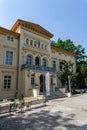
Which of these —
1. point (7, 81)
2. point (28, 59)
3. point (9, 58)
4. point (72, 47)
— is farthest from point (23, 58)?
point (72, 47)

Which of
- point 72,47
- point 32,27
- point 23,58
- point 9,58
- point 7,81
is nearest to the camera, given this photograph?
point 7,81

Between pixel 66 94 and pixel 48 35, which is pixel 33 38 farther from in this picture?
pixel 66 94

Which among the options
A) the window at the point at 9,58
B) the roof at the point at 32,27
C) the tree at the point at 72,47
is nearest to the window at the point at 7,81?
the window at the point at 9,58

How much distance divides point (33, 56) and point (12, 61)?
4.09 meters

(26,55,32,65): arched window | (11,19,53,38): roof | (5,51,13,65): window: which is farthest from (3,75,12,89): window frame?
(11,19,53,38): roof

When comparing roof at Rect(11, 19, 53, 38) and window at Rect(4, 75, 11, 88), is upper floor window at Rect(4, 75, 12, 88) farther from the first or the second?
roof at Rect(11, 19, 53, 38)

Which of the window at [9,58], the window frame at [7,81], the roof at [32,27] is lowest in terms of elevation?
the window frame at [7,81]

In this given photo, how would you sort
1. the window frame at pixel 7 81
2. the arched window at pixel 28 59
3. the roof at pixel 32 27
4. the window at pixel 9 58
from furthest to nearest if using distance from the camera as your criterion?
1. the arched window at pixel 28 59
2. the roof at pixel 32 27
3. the window at pixel 9 58
4. the window frame at pixel 7 81

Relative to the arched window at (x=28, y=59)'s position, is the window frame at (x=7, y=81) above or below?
below

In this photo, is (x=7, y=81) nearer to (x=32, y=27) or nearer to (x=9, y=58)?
(x=9, y=58)

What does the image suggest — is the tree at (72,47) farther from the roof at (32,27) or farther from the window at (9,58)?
the window at (9,58)

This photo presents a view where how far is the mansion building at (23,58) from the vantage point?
19594 millimetres

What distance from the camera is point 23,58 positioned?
21.5m

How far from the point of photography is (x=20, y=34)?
21.7 m
